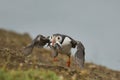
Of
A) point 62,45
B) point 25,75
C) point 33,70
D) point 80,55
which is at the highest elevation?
point 62,45

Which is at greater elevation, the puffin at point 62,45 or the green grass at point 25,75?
the puffin at point 62,45

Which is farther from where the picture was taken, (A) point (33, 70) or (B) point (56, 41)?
(B) point (56, 41)

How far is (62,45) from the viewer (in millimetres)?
18688

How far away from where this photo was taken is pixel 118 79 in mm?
22938

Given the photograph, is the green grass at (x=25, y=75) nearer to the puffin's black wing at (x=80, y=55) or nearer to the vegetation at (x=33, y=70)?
the vegetation at (x=33, y=70)

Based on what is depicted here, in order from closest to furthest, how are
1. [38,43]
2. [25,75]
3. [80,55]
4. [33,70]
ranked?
[25,75], [33,70], [80,55], [38,43]

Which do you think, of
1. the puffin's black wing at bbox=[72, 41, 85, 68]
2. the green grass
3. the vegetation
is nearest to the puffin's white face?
the vegetation

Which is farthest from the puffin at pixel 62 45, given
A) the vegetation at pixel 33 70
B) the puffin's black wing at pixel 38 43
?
the vegetation at pixel 33 70

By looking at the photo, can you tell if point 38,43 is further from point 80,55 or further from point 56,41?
point 80,55

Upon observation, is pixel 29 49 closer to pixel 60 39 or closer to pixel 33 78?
pixel 60 39

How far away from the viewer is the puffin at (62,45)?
18.5 meters

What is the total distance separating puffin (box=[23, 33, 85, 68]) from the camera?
18.5 meters

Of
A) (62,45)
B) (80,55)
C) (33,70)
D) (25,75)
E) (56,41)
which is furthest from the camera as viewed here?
(80,55)

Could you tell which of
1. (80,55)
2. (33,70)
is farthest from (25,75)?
(80,55)
